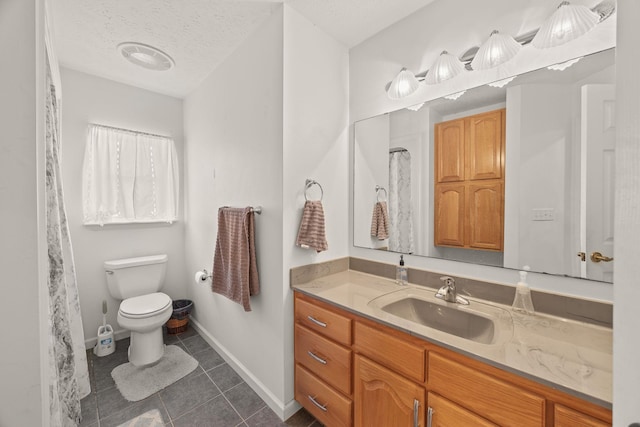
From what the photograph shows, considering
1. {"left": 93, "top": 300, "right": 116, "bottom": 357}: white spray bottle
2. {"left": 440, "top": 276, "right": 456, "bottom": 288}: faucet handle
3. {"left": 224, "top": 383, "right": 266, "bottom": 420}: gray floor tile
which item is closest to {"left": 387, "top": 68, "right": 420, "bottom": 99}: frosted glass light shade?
{"left": 440, "top": 276, "right": 456, "bottom": 288}: faucet handle

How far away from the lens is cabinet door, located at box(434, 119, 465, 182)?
138 centimetres

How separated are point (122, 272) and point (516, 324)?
2.84 m

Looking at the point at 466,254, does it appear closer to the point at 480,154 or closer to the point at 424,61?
the point at 480,154

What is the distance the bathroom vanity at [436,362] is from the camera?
29.5 inches

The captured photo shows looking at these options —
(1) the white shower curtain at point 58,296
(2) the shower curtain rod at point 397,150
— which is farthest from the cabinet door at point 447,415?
(1) the white shower curtain at point 58,296

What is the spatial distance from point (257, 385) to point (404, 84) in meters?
2.20

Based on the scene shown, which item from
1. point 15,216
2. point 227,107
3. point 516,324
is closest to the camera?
point 15,216

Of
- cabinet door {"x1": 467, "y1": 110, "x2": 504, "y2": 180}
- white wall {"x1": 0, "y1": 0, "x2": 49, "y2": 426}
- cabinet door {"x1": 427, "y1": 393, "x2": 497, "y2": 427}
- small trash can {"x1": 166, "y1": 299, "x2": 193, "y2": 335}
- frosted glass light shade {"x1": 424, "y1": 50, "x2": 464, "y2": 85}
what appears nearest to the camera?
white wall {"x1": 0, "y1": 0, "x2": 49, "y2": 426}

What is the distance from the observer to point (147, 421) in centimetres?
153

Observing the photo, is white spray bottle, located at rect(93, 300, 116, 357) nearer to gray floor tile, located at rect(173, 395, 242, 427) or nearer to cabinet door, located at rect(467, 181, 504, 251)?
gray floor tile, located at rect(173, 395, 242, 427)

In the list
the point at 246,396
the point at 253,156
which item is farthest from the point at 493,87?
the point at 246,396

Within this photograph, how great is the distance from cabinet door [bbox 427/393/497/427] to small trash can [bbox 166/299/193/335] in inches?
94.2

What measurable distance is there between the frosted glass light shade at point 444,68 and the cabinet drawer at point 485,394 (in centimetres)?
137

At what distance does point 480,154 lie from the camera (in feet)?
4.30
